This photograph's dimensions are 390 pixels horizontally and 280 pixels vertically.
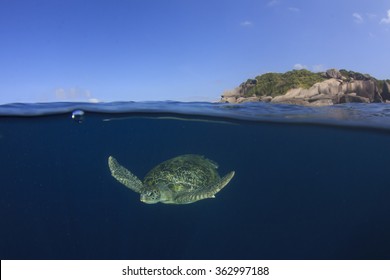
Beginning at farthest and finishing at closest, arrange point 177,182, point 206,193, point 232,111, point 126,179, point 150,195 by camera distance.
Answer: point 232,111, point 126,179, point 177,182, point 150,195, point 206,193

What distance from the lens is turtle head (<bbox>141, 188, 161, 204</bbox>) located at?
8.55m

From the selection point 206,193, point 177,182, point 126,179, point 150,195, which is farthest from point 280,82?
point 150,195

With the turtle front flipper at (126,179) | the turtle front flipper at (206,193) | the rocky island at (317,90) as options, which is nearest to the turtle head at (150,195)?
the turtle front flipper at (206,193)

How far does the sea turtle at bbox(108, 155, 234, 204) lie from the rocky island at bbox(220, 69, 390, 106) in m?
10.7

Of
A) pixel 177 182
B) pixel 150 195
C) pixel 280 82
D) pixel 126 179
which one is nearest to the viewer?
pixel 150 195

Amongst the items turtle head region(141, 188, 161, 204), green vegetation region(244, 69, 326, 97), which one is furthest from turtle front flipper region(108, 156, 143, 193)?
green vegetation region(244, 69, 326, 97)

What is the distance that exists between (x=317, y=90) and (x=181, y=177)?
13745mm

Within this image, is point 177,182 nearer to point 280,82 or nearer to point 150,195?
point 150,195

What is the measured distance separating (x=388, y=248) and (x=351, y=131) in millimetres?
7776

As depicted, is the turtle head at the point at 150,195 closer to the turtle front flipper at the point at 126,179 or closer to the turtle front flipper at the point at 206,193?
the turtle front flipper at the point at 206,193

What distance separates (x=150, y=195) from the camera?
8680mm

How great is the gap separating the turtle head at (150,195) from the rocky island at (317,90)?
1268 centimetres

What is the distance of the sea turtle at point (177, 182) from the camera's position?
8758 millimetres

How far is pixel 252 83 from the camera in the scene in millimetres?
22062
